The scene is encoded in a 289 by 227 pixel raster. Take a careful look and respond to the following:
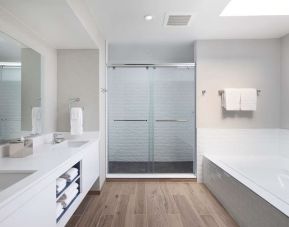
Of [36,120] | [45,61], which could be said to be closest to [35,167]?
[36,120]

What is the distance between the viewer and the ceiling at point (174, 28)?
2555mm

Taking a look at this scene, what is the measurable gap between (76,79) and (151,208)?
2084 mm

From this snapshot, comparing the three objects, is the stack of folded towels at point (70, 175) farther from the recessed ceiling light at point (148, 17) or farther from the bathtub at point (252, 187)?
the recessed ceiling light at point (148, 17)

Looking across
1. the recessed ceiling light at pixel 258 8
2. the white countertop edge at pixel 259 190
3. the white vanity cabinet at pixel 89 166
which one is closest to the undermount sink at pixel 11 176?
the white vanity cabinet at pixel 89 166

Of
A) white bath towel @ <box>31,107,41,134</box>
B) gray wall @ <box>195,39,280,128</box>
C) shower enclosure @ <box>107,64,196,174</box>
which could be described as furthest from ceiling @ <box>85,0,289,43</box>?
white bath towel @ <box>31,107,41,134</box>

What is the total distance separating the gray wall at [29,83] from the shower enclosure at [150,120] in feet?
4.78

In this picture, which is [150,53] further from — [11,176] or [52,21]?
[11,176]

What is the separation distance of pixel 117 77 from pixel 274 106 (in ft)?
9.02

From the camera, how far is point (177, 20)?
2.95 metres

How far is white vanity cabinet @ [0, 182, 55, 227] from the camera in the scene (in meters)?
1.11

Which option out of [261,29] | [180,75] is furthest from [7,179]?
[261,29]

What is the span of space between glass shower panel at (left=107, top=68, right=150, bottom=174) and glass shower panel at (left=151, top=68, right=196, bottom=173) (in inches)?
7.3

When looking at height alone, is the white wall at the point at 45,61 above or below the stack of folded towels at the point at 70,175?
above

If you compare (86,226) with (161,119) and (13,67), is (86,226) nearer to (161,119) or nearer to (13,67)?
(13,67)
